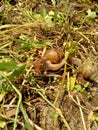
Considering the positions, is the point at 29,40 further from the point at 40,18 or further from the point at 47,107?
the point at 47,107

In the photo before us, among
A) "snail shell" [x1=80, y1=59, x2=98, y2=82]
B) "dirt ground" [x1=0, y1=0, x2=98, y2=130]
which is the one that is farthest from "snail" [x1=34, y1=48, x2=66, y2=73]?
"snail shell" [x1=80, y1=59, x2=98, y2=82]

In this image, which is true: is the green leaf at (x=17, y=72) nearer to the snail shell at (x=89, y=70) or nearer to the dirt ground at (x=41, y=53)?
the dirt ground at (x=41, y=53)

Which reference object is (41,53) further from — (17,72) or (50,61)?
(17,72)

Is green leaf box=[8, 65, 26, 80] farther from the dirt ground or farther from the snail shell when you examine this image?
the snail shell

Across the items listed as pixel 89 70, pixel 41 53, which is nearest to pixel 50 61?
pixel 41 53

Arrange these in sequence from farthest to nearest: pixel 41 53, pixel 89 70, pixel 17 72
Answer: pixel 41 53 < pixel 89 70 < pixel 17 72

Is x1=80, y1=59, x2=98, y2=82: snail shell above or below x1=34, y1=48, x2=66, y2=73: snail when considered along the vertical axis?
below
